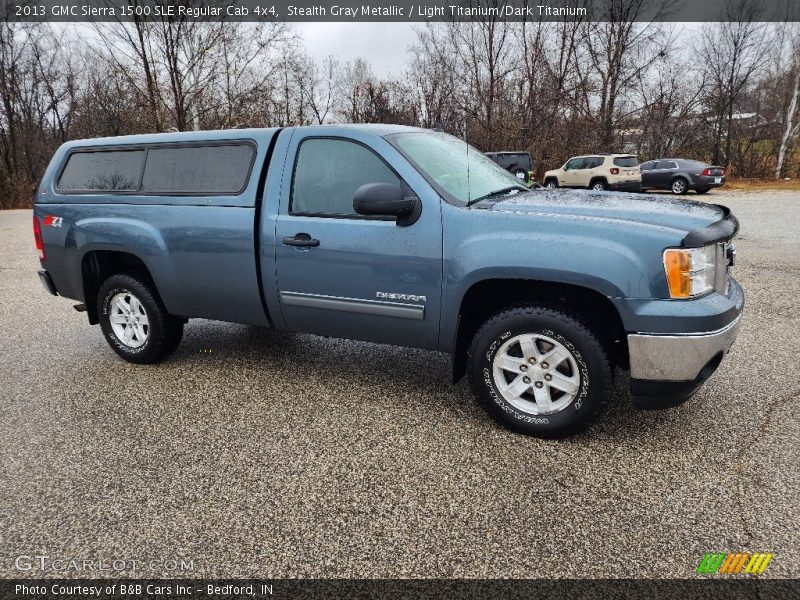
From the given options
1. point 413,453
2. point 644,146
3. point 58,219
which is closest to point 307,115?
point 644,146

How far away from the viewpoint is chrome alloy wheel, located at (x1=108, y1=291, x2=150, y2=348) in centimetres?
434

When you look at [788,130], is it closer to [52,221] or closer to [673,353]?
[673,353]

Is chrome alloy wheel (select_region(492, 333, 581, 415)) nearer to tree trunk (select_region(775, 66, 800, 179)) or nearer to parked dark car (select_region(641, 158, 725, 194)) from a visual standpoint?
parked dark car (select_region(641, 158, 725, 194))

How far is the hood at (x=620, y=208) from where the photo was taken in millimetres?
2857

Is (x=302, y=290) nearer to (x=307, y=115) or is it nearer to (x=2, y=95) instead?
(x=307, y=115)

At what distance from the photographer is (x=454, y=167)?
362 centimetres

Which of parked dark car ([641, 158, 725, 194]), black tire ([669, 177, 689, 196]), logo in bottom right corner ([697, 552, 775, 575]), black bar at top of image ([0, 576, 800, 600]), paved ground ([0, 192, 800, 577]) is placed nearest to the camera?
black bar at top of image ([0, 576, 800, 600])

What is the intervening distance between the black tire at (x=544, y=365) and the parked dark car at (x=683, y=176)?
71.9 ft

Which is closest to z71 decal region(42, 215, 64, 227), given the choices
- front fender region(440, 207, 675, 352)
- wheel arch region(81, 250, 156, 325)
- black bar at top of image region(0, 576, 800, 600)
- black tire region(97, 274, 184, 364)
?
wheel arch region(81, 250, 156, 325)

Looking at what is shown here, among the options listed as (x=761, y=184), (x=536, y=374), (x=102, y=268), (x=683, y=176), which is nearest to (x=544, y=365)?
(x=536, y=374)
